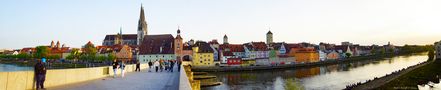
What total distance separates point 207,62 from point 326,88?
52.7 m

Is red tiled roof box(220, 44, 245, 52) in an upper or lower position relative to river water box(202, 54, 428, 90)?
upper

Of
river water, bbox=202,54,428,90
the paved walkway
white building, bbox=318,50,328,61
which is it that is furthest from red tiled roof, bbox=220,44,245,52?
the paved walkway

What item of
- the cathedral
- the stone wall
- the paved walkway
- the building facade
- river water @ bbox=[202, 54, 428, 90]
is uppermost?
the cathedral

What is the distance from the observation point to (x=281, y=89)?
40.0 metres

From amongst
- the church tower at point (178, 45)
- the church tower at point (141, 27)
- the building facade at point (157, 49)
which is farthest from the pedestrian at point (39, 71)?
the church tower at point (141, 27)

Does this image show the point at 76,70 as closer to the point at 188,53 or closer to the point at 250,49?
the point at 188,53

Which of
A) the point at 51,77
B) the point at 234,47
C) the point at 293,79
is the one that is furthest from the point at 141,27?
the point at 51,77

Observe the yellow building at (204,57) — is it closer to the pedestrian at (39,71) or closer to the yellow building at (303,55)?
the yellow building at (303,55)

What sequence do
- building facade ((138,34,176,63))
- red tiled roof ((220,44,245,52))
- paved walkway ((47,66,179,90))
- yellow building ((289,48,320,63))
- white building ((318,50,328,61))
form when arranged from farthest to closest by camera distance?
white building ((318,50,328,61)) < red tiled roof ((220,44,245,52)) < yellow building ((289,48,320,63)) < building facade ((138,34,176,63)) < paved walkway ((47,66,179,90))

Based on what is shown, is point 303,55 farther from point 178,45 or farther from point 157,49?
point 157,49

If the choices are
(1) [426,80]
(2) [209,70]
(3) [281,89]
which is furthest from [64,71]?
(2) [209,70]

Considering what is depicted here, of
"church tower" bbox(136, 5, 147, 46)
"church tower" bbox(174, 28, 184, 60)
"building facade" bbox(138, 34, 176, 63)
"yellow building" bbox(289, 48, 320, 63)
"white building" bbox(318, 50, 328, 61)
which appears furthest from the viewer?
"church tower" bbox(136, 5, 147, 46)

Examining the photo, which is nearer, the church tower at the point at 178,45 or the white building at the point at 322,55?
the church tower at the point at 178,45

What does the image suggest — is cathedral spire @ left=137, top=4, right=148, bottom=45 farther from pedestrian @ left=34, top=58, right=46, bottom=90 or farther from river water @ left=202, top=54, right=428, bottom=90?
pedestrian @ left=34, top=58, right=46, bottom=90
